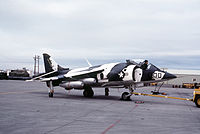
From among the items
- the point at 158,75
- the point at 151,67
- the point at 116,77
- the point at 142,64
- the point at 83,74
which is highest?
the point at 142,64

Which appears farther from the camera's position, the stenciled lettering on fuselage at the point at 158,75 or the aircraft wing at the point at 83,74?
the aircraft wing at the point at 83,74

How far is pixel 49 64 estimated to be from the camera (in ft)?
75.2

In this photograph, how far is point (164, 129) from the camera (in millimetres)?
7672

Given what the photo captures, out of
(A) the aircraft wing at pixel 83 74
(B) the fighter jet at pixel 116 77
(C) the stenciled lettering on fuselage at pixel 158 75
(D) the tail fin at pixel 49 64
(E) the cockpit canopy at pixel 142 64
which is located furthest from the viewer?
(D) the tail fin at pixel 49 64

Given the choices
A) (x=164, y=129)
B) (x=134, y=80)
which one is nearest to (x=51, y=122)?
(x=164, y=129)

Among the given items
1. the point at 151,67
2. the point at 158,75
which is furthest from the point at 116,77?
the point at 158,75

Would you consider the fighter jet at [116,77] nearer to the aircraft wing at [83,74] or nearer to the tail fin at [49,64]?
the aircraft wing at [83,74]

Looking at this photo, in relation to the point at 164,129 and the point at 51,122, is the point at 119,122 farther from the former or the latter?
the point at 51,122

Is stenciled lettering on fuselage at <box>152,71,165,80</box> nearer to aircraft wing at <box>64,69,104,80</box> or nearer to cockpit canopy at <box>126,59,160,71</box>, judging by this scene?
cockpit canopy at <box>126,59,160,71</box>

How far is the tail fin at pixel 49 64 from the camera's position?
74.8 feet

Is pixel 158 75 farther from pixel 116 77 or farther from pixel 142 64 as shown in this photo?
pixel 116 77

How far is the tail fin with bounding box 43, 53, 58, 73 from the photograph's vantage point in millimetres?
22812

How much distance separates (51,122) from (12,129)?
1.58 m

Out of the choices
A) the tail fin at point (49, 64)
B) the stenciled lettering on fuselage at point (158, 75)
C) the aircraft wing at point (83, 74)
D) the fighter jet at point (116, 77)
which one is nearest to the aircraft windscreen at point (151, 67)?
the fighter jet at point (116, 77)
